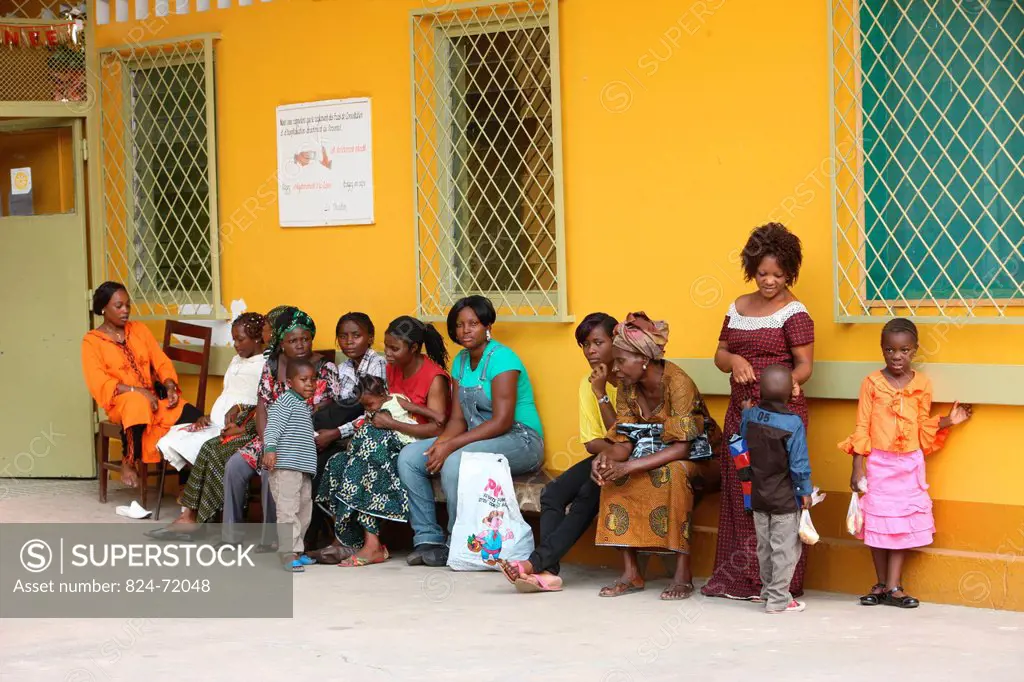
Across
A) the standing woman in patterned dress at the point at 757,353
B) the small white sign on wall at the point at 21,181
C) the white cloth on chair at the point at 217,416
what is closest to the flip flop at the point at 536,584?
the standing woman in patterned dress at the point at 757,353

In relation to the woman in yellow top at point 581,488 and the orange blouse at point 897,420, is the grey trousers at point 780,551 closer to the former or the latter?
the orange blouse at point 897,420

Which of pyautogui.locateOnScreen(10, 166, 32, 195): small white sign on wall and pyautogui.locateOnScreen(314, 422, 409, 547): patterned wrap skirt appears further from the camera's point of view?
pyautogui.locateOnScreen(10, 166, 32, 195): small white sign on wall

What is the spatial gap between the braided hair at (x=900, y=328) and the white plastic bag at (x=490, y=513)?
181 cm

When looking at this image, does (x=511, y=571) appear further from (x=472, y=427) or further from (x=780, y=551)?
(x=780, y=551)

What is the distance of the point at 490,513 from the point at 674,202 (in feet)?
5.37

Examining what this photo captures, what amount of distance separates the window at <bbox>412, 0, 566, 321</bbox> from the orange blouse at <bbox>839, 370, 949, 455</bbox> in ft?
5.63

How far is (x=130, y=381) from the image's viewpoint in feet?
24.3

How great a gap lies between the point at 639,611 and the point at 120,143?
15.3ft

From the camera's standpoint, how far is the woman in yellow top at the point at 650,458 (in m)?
5.44

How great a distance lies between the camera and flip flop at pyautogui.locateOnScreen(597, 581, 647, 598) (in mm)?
5527

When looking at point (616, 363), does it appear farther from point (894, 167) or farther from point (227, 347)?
point (227, 347)

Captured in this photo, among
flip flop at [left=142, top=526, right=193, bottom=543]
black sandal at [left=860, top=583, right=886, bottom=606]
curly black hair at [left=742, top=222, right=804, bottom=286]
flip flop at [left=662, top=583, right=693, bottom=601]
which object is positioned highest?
curly black hair at [left=742, top=222, right=804, bottom=286]

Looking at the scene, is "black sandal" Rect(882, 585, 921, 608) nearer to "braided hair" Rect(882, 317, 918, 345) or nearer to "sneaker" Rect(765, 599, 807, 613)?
"sneaker" Rect(765, 599, 807, 613)

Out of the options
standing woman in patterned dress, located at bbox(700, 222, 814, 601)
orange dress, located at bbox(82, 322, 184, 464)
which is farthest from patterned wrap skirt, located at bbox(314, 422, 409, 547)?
standing woman in patterned dress, located at bbox(700, 222, 814, 601)
